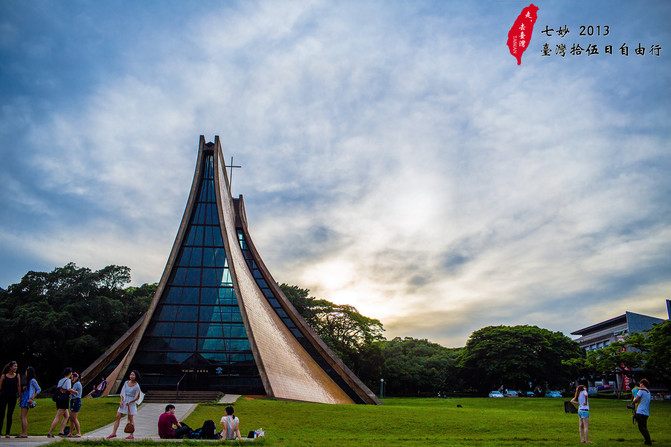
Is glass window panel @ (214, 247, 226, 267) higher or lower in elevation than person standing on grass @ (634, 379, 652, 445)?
higher

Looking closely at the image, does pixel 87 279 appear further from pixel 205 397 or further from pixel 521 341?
pixel 521 341

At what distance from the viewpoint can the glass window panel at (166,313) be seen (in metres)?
23.1

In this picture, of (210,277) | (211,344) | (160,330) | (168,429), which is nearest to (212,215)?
(210,277)

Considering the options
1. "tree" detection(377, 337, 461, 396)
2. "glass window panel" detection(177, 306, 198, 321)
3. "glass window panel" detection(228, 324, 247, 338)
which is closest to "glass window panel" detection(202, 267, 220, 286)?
"glass window panel" detection(177, 306, 198, 321)

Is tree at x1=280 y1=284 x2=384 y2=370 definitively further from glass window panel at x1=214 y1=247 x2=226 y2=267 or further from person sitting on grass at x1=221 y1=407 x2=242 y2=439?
person sitting on grass at x1=221 y1=407 x2=242 y2=439

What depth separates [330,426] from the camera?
13609 millimetres

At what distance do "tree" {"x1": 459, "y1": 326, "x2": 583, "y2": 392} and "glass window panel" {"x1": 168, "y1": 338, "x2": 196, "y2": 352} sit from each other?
98.9 feet

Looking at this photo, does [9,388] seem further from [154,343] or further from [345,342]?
[345,342]

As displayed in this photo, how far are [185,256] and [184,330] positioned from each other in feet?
13.0

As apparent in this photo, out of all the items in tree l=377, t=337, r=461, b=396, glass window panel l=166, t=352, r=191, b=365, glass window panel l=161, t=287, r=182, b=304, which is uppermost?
glass window panel l=161, t=287, r=182, b=304

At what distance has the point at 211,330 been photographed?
2303cm

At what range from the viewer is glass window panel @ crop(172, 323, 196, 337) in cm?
2275

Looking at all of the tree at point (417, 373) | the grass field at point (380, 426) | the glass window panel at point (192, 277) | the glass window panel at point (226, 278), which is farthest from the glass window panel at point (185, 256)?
the tree at point (417, 373)

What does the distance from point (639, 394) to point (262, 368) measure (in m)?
15.3
